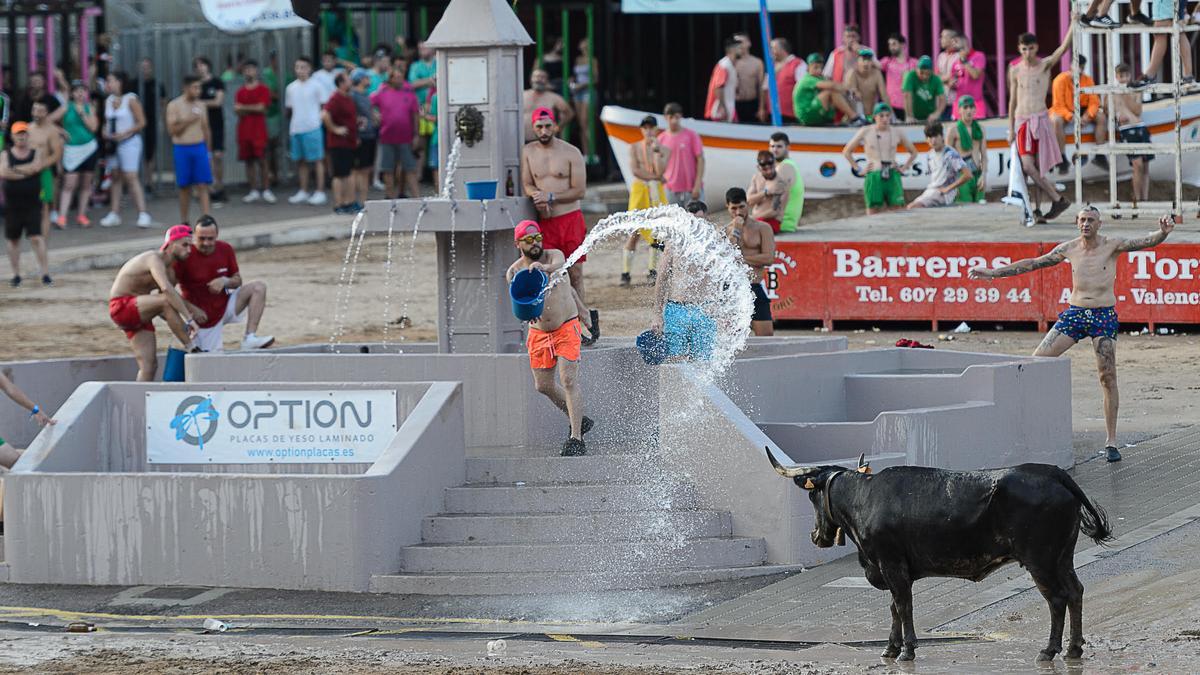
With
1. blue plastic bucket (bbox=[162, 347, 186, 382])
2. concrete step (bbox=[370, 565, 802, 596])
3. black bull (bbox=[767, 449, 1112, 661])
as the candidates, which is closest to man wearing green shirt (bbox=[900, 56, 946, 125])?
blue plastic bucket (bbox=[162, 347, 186, 382])

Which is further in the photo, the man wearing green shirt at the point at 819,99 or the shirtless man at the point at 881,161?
the man wearing green shirt at the point at 819,99

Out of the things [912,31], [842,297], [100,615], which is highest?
[912,31]

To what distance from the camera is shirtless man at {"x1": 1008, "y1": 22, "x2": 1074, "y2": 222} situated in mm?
22047

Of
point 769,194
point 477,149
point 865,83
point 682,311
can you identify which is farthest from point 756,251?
point 865,83

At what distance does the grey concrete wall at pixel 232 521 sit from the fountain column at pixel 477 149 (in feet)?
7.15

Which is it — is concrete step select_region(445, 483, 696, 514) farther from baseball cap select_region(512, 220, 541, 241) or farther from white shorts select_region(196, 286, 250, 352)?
white shorts select_region(196, 286, 250, 352)

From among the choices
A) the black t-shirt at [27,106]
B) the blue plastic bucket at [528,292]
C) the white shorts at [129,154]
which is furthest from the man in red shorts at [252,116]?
the blue plastic bucket at [528,292]

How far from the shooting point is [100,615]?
39.4 ft

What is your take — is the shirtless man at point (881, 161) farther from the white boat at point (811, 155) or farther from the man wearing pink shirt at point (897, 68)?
the man wearing pink shirt at point (897, 68)

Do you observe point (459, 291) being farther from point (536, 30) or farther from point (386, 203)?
point (536, 30)

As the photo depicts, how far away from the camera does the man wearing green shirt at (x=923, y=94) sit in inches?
1045

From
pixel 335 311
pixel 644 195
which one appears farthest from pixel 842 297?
pixel 335 311

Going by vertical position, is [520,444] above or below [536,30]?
A: below

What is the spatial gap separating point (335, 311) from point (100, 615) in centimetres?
1113
